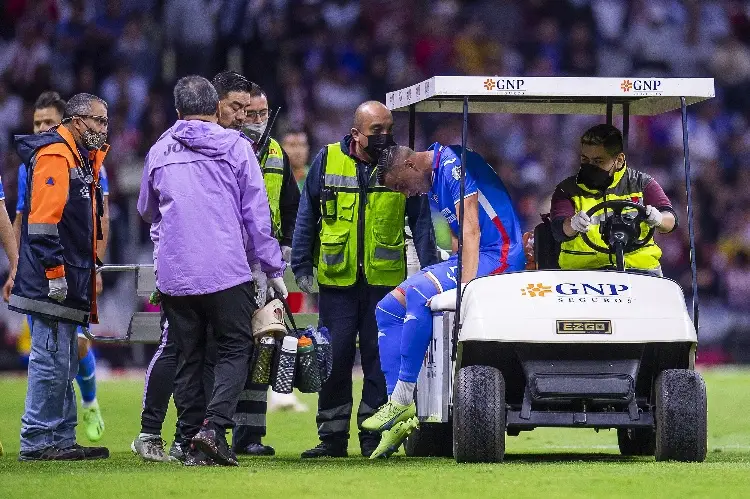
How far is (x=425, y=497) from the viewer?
6598 millimetres

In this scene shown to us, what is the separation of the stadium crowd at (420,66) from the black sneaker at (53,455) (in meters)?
8.67

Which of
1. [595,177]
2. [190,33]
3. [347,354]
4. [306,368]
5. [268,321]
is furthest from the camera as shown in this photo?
[190,33]

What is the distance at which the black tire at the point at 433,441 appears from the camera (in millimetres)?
9391

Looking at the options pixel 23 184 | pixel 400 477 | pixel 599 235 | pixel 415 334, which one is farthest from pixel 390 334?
pixel 23 184

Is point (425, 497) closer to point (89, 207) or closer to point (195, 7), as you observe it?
point (89, 207)

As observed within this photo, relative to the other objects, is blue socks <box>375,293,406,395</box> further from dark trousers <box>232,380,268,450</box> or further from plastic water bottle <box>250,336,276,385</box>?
dark trousers <box>232,380,268,450</box>

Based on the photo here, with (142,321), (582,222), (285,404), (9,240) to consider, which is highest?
(582,222)

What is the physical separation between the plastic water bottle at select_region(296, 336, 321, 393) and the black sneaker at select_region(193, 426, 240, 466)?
1.95ft

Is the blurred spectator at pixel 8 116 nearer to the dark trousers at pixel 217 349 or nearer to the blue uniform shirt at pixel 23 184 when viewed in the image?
the blue uniform shirt at pixel 23 184

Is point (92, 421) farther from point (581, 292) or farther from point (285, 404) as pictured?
point (581, 292)

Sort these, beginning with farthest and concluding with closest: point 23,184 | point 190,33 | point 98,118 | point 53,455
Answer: point 190,33, point 23,184, point 98,118, point 53,455

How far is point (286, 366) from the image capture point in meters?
8.45

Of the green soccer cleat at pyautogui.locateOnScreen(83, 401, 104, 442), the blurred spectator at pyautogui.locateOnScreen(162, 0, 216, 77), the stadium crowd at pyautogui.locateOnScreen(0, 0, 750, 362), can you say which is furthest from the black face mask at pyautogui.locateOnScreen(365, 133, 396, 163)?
the blurred spectator at pyautogui.locateOnScreen(162, 0, 216, 77)

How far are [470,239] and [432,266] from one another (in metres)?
0.40
